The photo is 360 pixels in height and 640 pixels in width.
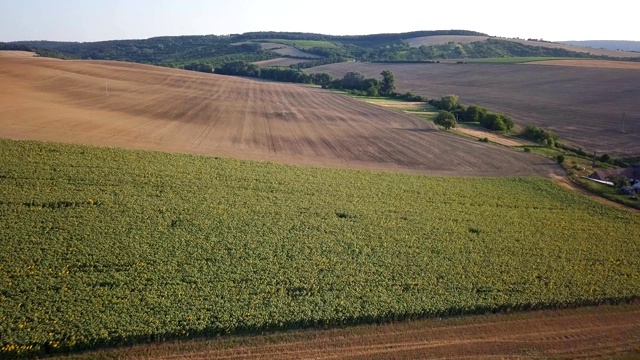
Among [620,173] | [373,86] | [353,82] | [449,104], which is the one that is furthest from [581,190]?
[353,82]

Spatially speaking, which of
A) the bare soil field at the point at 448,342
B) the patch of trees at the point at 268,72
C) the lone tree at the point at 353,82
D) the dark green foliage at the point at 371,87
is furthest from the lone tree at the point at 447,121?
the patch of trees at the point at 268,72

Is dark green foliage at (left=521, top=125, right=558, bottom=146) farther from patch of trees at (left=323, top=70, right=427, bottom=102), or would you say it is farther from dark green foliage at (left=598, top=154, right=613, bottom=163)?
patch of trees at (left=323, top=70, right=427, bottom=102)

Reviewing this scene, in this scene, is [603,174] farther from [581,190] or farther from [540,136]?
[540,136]

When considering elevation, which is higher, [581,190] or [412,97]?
[412,97]

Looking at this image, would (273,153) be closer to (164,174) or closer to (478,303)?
(164,174)

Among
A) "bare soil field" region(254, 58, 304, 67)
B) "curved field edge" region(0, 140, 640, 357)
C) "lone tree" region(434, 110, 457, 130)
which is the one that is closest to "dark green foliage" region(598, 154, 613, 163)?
"curved field edge" region(0, 140, 640, 357)

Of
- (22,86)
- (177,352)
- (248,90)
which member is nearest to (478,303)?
(177,352)

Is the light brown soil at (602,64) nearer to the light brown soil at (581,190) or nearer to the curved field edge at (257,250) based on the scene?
the light brown soil at (581,190)
